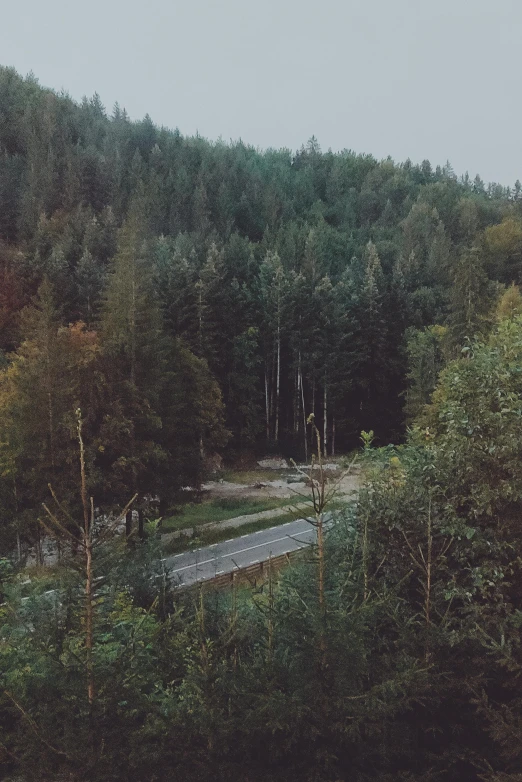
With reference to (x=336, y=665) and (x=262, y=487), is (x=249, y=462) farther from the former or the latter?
(x=336, y=665)

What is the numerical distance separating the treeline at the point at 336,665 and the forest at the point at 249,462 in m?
0.03

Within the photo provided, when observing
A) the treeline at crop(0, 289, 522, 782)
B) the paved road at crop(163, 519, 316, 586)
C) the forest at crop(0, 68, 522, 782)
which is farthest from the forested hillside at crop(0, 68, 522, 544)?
the treeline at crop(0, 289, 522, 782)

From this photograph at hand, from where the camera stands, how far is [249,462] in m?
43.7

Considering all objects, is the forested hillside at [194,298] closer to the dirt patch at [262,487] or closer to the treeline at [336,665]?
the dirt patch at [262,487]

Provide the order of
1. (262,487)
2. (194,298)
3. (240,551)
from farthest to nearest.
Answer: (194,298)
(262,487)
(240,551)

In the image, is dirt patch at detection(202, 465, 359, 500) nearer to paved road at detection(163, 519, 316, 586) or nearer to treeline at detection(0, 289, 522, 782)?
paved road at detection(163, 519, 316, 586)

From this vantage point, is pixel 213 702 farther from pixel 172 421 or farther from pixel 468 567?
pixel 172 421

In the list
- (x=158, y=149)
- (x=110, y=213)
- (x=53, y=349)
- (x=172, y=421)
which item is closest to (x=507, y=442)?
(x=53, y=349)

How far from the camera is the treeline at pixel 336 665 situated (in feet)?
17.7

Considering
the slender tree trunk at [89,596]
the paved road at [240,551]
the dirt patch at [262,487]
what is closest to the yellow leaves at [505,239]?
the dirt patch at [262,487]

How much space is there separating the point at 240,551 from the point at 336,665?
18119 mm

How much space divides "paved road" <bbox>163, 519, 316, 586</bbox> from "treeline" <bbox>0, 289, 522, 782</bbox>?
11961 millimetres

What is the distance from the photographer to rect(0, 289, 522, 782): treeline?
212 inches

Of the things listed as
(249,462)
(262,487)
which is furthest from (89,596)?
(249,462)
